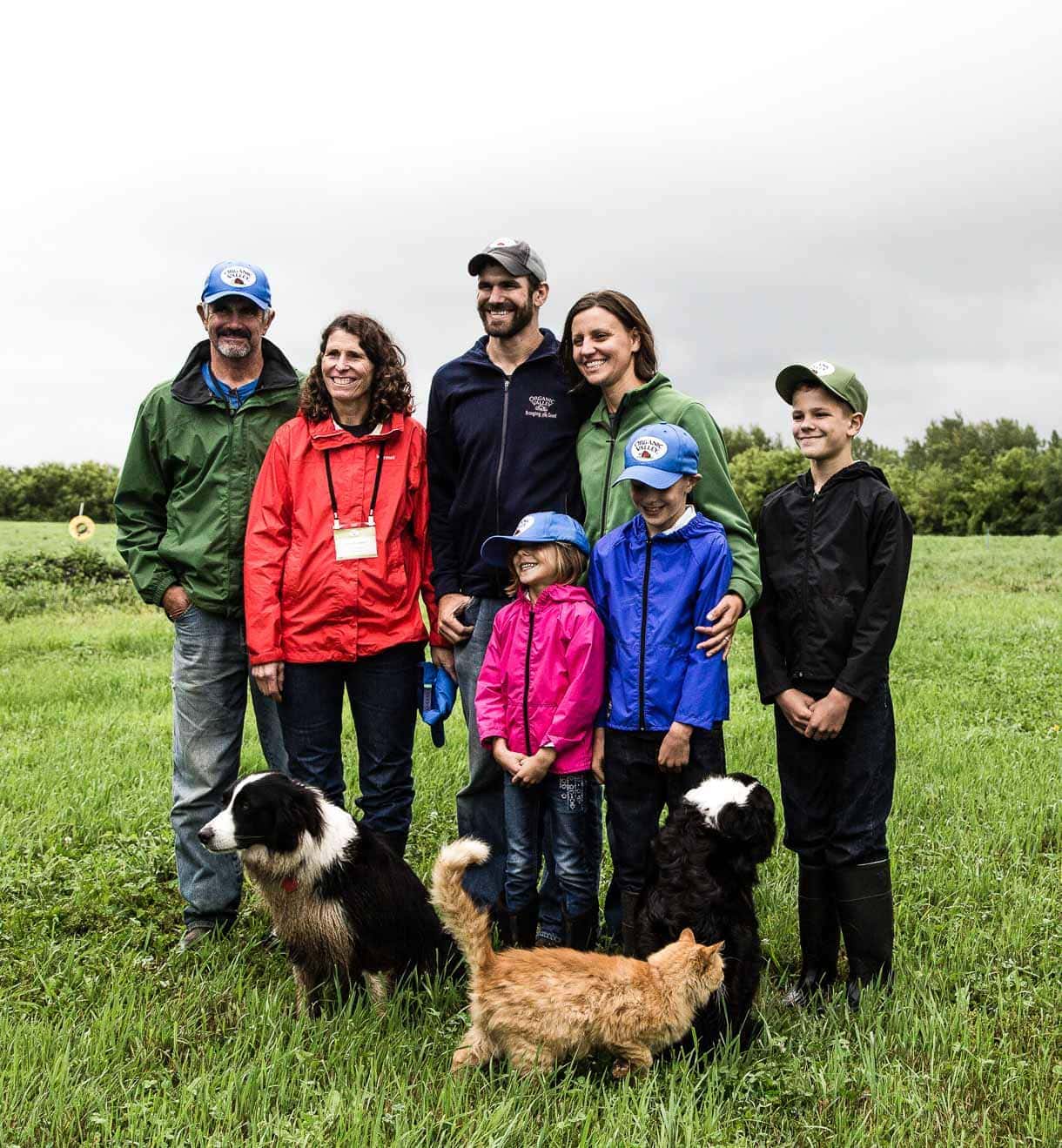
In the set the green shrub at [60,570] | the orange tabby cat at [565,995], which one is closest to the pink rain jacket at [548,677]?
the orange tabby cat at [565,995]

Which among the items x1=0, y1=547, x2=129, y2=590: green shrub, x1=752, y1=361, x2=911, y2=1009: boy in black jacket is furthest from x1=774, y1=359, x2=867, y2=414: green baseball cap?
x1=0, y1=547, x2=129, y2=590: green shrub

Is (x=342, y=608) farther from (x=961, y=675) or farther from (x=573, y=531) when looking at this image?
(x=961, y=675)

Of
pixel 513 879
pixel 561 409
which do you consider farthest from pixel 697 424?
pixel 513 879

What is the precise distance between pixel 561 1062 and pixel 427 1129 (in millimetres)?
521

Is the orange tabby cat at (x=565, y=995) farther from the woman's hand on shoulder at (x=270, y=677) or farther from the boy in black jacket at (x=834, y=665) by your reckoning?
the woman's hand on shoulder at (x=270, y=677)

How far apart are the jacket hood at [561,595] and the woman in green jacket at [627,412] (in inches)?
15.6

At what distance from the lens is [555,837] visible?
14.1 feet

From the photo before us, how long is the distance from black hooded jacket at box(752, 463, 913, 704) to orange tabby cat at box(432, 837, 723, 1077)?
1.30m

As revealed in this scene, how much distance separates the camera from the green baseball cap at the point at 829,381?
4086mm

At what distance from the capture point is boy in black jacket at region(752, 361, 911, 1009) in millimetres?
3957

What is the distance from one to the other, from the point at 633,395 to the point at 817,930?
99.0 inches

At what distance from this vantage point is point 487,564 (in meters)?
4.52

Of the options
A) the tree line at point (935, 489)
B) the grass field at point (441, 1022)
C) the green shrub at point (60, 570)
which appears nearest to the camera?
the grass field at point (441, 1022)

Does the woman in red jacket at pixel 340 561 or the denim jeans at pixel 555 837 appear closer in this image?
the denim jeans at pixel 555 837
